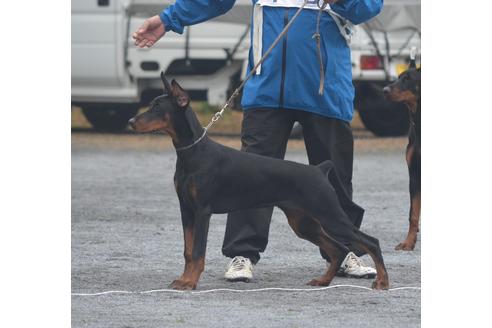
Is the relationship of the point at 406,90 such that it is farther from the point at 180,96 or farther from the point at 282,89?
the point at 180,96

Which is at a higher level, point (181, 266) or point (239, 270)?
point (239, 270)

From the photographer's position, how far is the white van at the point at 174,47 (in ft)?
53.5

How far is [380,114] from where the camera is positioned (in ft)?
57.6

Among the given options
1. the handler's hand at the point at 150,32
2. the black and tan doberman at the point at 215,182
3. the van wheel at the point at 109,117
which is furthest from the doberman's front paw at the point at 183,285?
the van wheel at the point at 109,117

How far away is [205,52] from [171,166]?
244 cm

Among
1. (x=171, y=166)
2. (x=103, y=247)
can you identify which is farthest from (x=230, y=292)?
(x=171, y=166)

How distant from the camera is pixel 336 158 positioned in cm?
725

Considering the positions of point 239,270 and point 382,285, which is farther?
point 239,270

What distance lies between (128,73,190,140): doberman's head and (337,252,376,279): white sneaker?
1.25 metres

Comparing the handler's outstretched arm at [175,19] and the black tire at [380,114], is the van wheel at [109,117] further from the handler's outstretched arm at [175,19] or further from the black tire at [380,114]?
the handler's outstretched arm at [175,19]

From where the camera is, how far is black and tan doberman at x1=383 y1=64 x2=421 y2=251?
8.78 m

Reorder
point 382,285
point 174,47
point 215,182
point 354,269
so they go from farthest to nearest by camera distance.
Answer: point 174,47, point 354,269, point 382,285, point 215,182

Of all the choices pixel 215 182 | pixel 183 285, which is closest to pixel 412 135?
pixel 215 182

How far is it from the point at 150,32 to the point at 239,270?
1.30m
